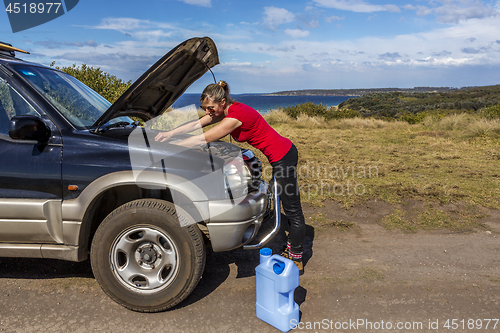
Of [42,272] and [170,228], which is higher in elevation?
[170,228]

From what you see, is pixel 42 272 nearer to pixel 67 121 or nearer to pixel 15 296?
pixel 15 296

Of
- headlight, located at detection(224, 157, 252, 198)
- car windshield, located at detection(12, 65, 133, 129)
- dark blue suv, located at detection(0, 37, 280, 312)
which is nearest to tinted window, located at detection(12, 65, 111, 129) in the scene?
car windshield, located at detection(12, 65, 133, 129)

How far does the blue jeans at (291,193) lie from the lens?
3652 mm

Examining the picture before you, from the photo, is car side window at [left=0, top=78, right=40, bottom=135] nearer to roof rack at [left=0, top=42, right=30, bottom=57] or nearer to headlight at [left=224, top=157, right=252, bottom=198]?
roof rack at [left=0, top=42, right=30, bottom=57]

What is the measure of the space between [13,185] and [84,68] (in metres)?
7.99

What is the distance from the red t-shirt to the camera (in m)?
3.43

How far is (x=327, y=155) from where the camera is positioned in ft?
34.1

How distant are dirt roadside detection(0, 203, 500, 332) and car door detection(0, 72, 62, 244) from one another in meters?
0.71

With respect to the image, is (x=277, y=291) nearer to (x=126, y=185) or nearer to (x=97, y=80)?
(x=126, y=185)

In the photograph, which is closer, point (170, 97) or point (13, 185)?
point (13, 185)

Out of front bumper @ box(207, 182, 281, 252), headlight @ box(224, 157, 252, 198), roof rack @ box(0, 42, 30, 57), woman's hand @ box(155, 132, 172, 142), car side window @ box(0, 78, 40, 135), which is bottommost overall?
front bumper @ box(207, 182, 281, 252)

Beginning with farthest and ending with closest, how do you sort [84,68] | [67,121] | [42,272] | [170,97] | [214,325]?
[84,68], [170,97], [42,272], [67,121], [214,325]

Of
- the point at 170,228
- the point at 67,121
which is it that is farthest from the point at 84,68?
the point at 170,228

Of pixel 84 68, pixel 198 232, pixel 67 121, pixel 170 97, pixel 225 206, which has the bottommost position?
pixel 198 232
